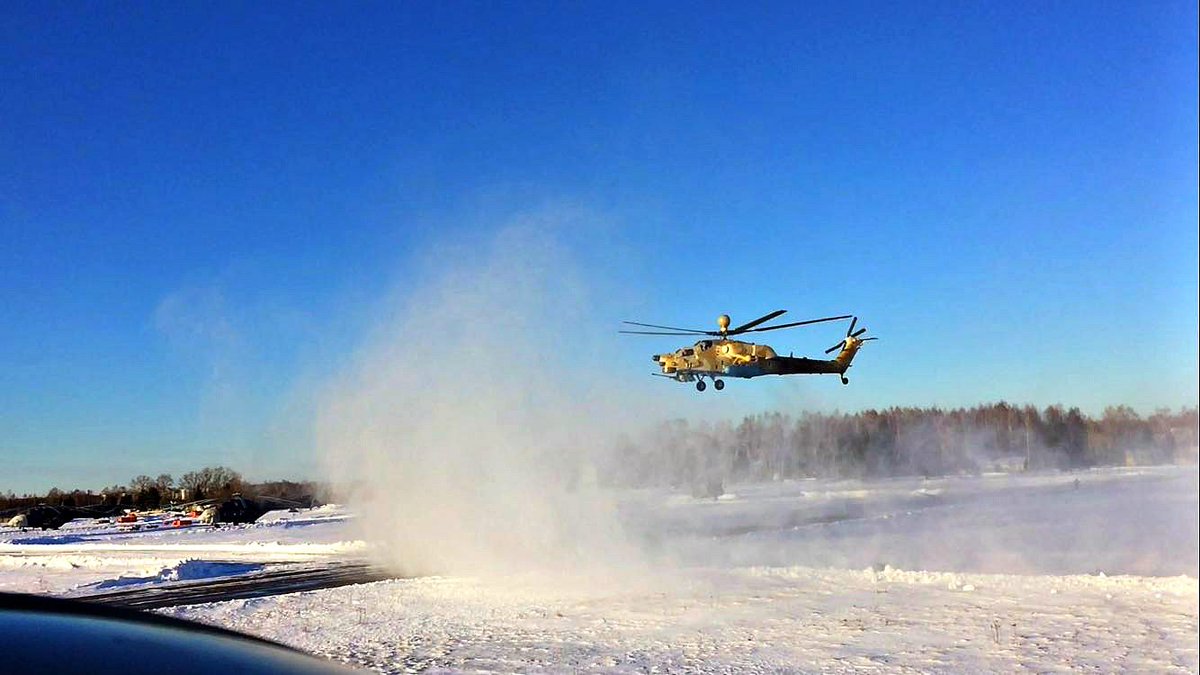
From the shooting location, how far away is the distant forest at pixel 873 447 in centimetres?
3156

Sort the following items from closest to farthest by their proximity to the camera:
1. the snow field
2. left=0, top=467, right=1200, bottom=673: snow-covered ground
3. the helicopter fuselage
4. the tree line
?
1. the snow field
2. left=0, top=467, right=1200, bottom=673: snow-covered ground
3. the helicopter fuselage
4. the tree line

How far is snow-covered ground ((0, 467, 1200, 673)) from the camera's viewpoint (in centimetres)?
1279

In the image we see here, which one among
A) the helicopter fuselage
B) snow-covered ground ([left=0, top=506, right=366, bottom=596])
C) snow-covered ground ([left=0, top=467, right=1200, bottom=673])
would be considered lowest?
snow-covered ground ([left=0, top=467, right=1200, bottom=673])

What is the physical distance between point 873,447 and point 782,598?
132 ft

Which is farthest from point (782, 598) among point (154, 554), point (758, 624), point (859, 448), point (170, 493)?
point (170, 493)

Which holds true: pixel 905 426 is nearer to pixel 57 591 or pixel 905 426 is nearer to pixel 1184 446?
pixel 1184 446

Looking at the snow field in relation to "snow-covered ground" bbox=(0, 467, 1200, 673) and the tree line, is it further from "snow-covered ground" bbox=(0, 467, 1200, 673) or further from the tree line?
the tree line

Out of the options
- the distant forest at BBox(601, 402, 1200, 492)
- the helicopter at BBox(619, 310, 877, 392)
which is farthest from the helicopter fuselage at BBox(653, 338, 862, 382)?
the distant forest at BBox(601, 402, 1200, 492)

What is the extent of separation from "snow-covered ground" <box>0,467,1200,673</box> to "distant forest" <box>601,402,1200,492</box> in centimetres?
282

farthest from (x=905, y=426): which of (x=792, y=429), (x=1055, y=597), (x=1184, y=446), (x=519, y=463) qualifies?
(x=1184, y=446)

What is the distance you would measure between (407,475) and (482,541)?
545 cm

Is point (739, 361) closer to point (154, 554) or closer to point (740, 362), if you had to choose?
point (740, 362)

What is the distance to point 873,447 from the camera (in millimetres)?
55469

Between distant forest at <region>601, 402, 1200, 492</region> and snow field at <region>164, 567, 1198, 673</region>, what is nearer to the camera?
snow field at <region>164, 567, 1198, 673</region>
